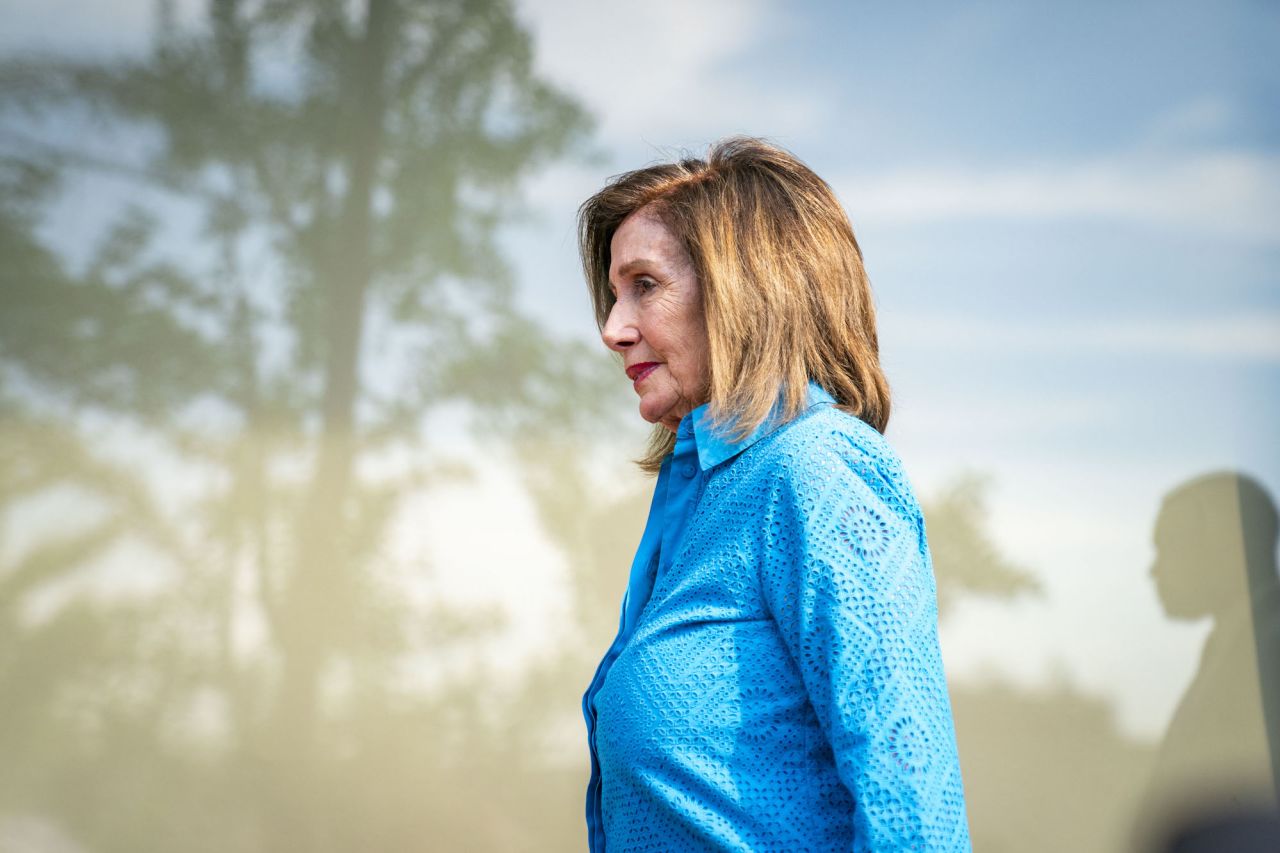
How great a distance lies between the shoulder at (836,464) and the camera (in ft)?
4.09

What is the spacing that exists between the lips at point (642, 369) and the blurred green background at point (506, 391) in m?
2.05

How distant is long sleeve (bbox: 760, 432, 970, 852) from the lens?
3.55 ft

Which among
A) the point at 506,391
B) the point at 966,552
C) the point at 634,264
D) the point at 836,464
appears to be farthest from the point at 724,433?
the point at 966,552

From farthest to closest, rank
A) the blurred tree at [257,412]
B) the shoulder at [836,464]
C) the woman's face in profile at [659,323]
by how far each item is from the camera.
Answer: the blurred tree at [257,412] < the woman's face in profile at [659,323] < the shoulder at [836,464]

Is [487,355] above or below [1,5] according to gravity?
below

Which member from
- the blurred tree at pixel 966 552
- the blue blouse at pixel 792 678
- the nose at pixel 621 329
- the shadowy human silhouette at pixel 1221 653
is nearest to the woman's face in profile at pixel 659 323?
the nose at pixel 621 329

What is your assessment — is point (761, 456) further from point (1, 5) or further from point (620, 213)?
point (1, 5)

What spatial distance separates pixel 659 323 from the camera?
1.49 metres

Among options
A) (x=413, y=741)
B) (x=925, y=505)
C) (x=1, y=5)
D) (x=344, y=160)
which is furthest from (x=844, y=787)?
(x=1, y=5)

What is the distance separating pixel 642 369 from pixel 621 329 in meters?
0.06

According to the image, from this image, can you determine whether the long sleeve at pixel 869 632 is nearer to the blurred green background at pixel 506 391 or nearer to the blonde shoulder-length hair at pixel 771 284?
the blonde shoulder-length hair at pixel 771 284

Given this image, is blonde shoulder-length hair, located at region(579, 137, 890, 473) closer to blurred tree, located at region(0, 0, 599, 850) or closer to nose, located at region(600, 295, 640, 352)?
nose, located at region(600, 295, 640, 352)

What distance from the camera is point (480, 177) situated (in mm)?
3699

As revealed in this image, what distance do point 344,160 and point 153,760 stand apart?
1.82 m
